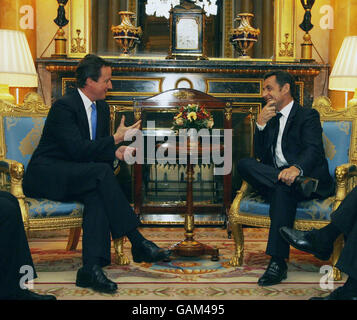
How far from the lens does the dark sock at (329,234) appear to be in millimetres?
3051

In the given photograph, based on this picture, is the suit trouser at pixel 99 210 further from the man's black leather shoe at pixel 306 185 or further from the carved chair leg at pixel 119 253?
the man's black leather shoe at pixel 306 185

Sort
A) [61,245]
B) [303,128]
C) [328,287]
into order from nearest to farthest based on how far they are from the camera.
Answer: [328,287]
[303,128]
[61,245]

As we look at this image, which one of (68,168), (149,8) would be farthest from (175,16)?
(68,168)

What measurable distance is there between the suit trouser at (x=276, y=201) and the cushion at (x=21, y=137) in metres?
1.50

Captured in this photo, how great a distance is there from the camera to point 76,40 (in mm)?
5367

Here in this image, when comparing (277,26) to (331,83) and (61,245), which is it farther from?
(61,245)

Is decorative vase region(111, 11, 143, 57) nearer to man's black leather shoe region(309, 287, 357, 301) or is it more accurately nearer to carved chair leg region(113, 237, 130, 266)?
carved chair leg region(113, 237, 130, 266)

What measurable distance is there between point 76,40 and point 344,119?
276 centimetres

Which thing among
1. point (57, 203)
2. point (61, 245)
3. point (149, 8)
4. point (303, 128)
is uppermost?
point (149, 8)

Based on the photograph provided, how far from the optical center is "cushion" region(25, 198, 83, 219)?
3334 mm

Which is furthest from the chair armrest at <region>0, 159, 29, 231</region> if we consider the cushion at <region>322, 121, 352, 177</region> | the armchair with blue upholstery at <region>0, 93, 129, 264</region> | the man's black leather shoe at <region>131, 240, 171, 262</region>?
the cushion at <region>322, 121, 352, 177</region>

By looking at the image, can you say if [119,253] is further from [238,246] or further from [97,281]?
[238,246]

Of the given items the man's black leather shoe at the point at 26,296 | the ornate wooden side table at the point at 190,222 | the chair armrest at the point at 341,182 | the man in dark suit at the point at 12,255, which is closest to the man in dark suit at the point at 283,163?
the chair armrest at the point at 341,182

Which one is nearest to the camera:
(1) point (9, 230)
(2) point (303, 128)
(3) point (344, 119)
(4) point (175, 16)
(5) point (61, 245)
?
(1) point (9, 230)
